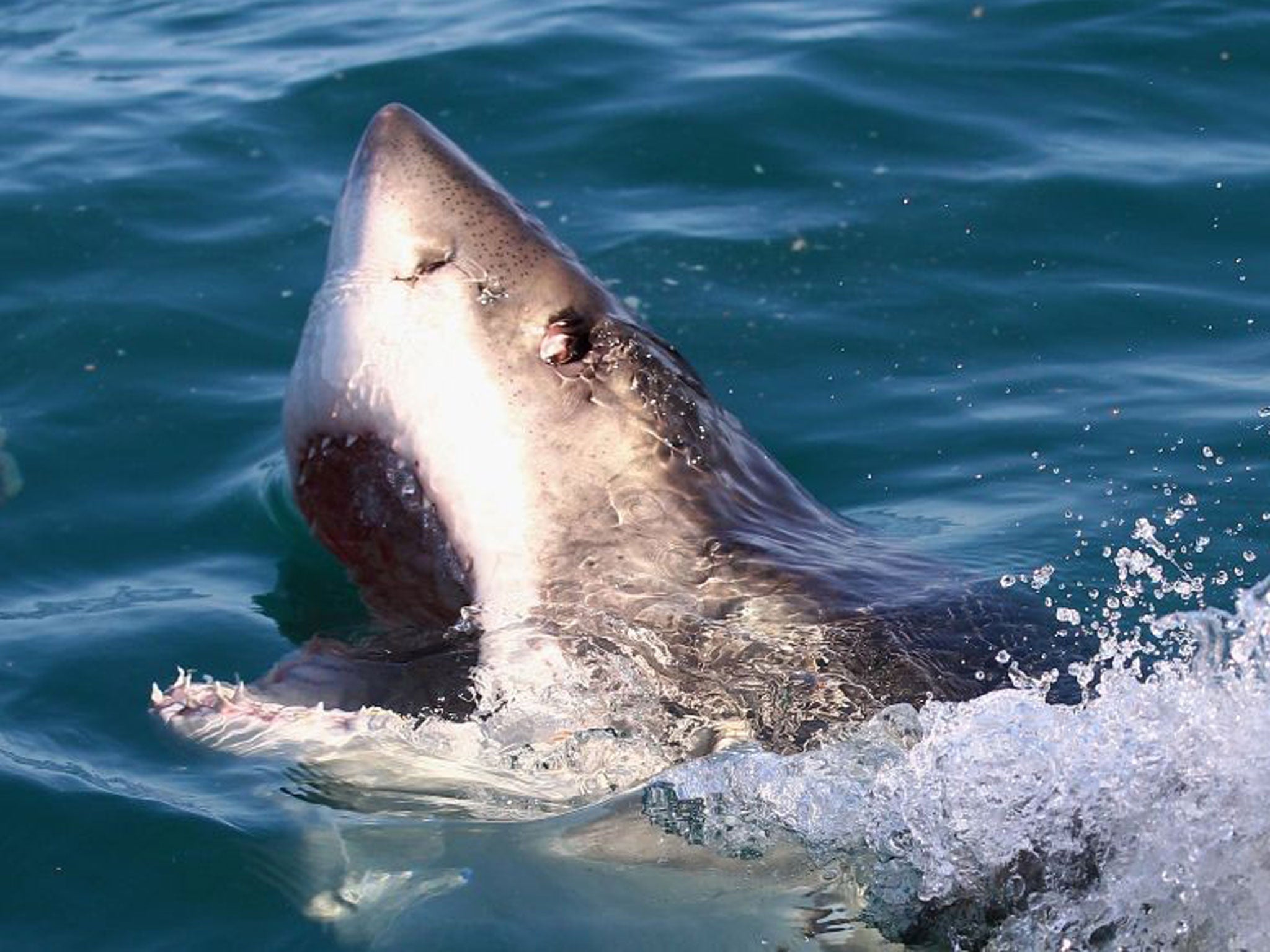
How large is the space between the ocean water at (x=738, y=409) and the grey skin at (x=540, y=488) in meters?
0.24

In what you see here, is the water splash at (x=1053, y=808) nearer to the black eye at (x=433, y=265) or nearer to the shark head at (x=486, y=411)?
the shark head at (x=486, y=411)

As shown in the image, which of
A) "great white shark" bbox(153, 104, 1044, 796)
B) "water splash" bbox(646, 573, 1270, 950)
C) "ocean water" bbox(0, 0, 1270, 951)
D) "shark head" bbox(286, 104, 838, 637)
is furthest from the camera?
"shark head" bbox(286, 104, 838, 637)

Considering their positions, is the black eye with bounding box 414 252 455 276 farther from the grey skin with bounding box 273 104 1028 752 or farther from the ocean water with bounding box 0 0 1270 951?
the ocean water with bounding box 0 0 1270 951

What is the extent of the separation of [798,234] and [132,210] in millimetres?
2222

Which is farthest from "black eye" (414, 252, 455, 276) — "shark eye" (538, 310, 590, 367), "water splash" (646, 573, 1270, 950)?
"water splash" (646, 573, 1270, 950)

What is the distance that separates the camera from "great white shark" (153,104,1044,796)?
138 inches

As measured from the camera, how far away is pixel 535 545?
12.1 feet

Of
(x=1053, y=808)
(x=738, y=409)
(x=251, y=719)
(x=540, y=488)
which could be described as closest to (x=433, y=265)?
(x=540, y=488)

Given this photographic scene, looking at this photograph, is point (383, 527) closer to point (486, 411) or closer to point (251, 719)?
point (486, 411)

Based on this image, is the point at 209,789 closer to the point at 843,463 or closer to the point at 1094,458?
the point at 843,463

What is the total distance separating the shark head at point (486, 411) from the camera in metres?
3.69

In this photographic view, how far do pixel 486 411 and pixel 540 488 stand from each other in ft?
0.53

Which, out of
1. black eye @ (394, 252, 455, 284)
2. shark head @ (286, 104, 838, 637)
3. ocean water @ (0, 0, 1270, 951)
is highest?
black eye @ (394, 252, 455, 284)

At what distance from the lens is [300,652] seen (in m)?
3.83
